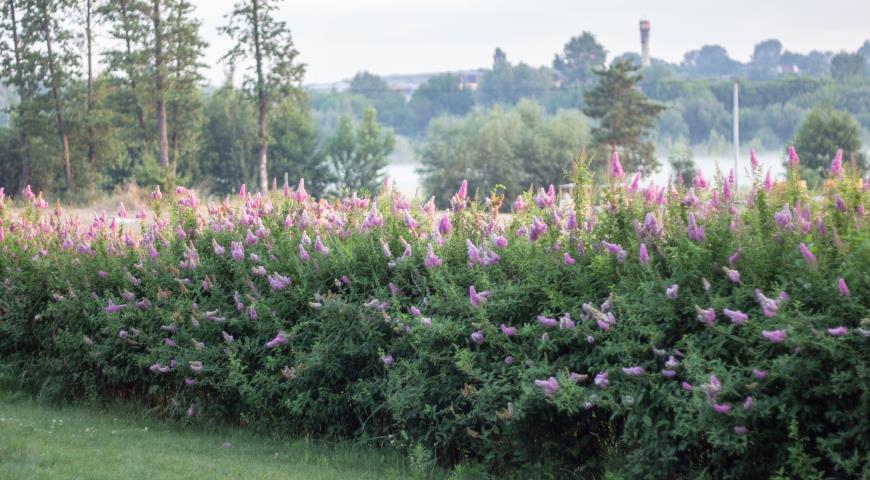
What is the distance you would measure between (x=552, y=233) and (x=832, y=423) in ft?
6.41

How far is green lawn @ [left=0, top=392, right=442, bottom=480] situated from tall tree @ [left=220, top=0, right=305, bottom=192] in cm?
3701

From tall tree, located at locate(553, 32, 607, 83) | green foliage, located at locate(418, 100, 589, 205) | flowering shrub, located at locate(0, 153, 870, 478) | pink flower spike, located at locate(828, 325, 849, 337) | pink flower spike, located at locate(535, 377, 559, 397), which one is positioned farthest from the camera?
tall tree, located at locate(553, 32, 607, 83)

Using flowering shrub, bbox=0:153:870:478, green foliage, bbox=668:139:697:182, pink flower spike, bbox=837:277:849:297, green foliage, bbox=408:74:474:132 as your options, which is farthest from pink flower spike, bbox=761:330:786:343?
green foliage, bbox=408:74:474:132

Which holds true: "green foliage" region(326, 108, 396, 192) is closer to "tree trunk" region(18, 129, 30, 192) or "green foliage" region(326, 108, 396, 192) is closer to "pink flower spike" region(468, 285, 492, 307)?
"tree trunk" region(18, 129, 30, 192)

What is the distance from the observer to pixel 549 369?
4926 millimetres

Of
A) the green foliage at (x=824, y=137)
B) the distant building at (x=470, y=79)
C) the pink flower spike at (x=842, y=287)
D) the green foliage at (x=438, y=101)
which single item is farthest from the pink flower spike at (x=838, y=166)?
the distant building at (x=470, y=79)

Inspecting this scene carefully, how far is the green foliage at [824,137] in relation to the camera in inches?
2044

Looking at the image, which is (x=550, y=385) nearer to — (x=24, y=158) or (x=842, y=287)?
(x=842, y=287)

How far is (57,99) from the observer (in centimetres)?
3925

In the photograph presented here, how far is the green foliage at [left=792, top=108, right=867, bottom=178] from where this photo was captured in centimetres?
5191

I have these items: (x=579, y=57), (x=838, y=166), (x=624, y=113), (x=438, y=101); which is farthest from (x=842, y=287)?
(x=579, y=57)

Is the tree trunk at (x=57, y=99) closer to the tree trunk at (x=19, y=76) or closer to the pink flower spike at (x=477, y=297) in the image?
the tree trunk at (x=19, y=76)

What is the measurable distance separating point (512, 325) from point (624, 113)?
55.6m

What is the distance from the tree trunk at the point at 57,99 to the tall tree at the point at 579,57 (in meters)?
73.7
